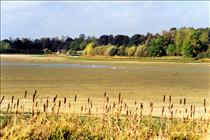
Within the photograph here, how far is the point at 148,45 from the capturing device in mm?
104312

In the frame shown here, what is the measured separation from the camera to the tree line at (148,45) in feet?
289

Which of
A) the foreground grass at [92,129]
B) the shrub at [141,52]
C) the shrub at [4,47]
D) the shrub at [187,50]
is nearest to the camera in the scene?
the foreground grass at [92,129]

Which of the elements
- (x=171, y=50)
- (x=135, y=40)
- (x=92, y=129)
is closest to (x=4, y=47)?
(x=135, y=40)

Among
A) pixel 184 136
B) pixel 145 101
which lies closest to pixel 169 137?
pixel 184 136

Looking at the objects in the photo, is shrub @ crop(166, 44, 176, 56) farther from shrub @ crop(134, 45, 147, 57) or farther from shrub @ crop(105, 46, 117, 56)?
shrub @ crop(105, 46, 117, 56)

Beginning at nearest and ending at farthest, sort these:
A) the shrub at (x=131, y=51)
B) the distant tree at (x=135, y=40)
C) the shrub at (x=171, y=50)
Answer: the shrub at (x=171, y=50) < the shrub at (x=131, y=51) < the distant tree at (x=135, y=40)

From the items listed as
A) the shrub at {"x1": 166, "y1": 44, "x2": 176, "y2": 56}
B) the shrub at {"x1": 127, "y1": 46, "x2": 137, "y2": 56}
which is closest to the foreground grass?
the shrub at {"x1": 166, "y1": 44, "x2": 176, "y2": 56}

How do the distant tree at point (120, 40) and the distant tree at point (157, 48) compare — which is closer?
the distant tree at point (157, 48)

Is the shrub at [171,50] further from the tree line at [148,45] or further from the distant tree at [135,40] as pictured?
the distant tree at [135,40]

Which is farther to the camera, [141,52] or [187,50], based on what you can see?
[141,52]

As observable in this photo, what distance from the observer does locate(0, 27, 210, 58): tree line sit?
8800 centimetres

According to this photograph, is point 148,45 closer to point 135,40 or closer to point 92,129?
point 135,40

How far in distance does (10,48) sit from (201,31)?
76.7 meters

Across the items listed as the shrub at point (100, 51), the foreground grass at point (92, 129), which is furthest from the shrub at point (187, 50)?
the foreground grass at point (92, 129)
